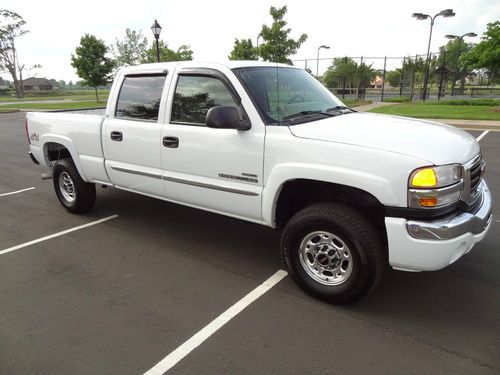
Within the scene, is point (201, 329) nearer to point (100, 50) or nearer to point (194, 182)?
point (194, 182)

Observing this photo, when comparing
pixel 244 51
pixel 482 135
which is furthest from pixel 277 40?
pixel 482 135

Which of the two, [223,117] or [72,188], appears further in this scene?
[72,188]

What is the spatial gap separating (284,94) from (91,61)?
104 feet

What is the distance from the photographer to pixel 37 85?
369ft

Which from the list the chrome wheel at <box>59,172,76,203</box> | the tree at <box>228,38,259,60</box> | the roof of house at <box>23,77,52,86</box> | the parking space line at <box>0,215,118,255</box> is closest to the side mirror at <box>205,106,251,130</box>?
the parking space line at <box>0,215,118,255</box>

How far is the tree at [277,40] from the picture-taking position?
75.1 ft

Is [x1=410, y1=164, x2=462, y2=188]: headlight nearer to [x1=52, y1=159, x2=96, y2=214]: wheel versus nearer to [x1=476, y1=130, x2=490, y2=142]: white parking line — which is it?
[x1=52, y1=159, x2=96, y2=214]: wheel

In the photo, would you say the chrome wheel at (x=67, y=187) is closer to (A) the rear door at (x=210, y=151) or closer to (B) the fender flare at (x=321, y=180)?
(A) the rear door at (x=210, y=151)

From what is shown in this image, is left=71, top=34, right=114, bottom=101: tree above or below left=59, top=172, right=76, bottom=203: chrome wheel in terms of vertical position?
above

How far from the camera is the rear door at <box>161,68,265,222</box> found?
3473mm

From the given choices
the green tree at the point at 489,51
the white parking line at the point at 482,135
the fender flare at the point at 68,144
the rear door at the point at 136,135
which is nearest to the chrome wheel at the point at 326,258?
the rear door at the point at 136,135

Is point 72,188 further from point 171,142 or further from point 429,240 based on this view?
point 429,240

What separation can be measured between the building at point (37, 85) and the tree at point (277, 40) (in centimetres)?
10134

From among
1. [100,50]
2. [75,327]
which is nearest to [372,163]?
[75,327]
